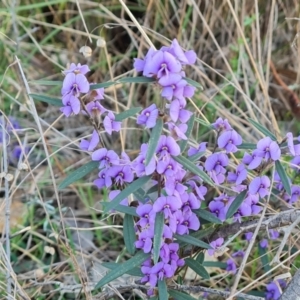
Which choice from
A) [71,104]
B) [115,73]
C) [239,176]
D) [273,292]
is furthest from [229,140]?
[115,73]

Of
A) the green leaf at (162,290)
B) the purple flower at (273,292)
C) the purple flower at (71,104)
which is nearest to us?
the purple flower at (71,104)

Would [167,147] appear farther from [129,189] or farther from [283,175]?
[283,175]

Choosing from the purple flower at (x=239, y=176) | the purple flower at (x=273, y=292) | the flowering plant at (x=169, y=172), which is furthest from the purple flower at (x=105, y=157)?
the purple flower at (x=273, y=292)

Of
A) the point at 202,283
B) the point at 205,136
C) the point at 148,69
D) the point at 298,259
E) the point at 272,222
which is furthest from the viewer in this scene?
the point at 205,136

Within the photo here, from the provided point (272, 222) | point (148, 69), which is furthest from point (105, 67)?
point (148, 69)

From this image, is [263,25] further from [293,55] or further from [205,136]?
[205,136]

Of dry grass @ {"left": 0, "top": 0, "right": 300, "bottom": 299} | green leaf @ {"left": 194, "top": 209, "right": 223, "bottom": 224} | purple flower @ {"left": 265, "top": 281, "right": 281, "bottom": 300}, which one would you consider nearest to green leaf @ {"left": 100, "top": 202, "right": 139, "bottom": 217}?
green leaf @ {"left": 194, "top": 209, "right": 223, "bottom": 224}

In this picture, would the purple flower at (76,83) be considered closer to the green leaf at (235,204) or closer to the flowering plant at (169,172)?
the flowering plant at (169,172)
